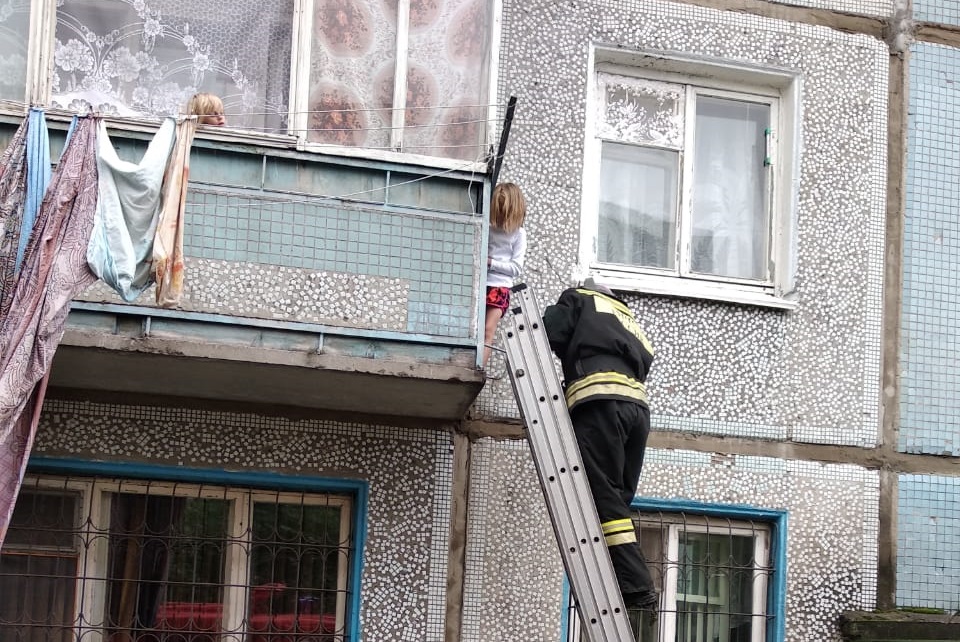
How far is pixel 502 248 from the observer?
7551mm

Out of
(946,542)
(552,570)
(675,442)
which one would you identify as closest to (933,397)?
(946,542)

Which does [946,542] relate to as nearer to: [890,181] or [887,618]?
[887,618]

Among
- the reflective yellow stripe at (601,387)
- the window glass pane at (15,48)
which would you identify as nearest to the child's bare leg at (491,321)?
the reflective yellow stripe at (601,387)

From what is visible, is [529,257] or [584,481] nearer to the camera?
[584,481]

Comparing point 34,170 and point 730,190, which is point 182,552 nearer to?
point 34,170

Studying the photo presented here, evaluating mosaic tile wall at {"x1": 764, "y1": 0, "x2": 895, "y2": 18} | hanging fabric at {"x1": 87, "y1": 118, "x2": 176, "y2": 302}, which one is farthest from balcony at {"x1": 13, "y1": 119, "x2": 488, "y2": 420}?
mosaic tile wall at {"x1": 764, "y1": 0, "x2": 895, "y2": 18}

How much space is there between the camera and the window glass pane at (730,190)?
8.86m

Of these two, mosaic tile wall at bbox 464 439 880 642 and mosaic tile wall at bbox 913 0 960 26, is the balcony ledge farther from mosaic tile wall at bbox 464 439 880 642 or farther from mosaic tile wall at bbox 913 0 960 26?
mosaic tile wall at bbox 913 0 960 26

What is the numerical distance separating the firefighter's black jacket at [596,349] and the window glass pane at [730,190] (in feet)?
6.42

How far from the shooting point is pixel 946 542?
8570mm

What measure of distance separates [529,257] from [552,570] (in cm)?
160

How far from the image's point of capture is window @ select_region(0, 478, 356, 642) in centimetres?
758

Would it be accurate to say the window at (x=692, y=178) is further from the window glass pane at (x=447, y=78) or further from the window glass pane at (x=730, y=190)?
the window glass pane at (x=447, y=78)

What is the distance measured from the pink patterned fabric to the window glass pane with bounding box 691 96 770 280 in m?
3.64
